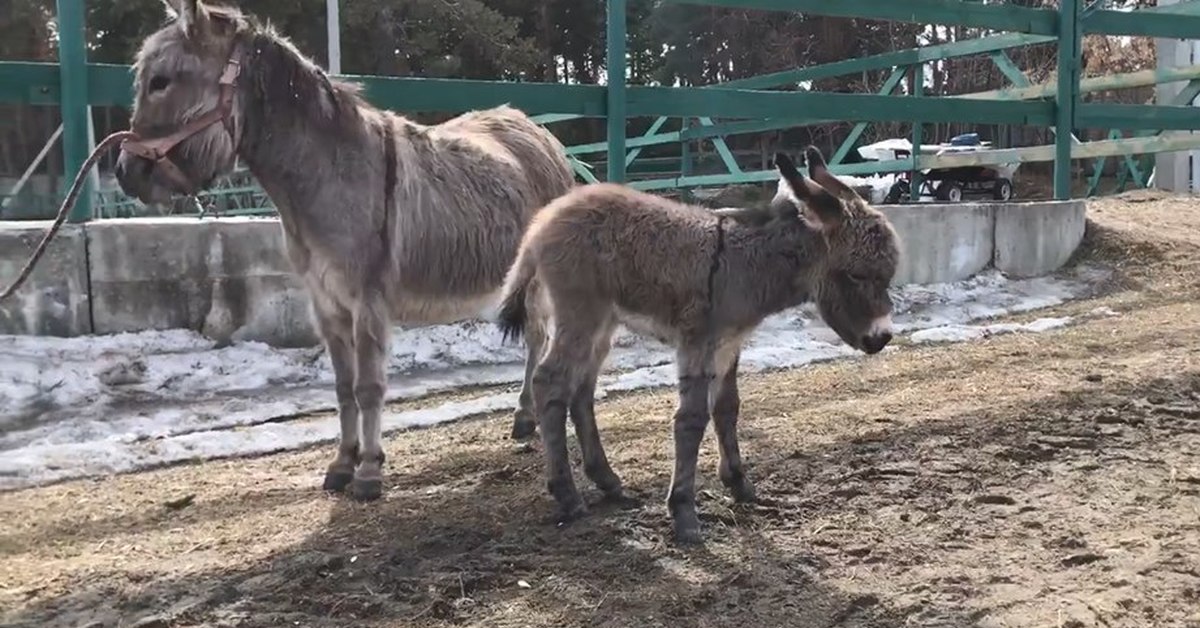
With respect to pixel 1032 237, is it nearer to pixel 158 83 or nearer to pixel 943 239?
pixel 943 239

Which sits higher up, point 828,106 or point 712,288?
point 828,106

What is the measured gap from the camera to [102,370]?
5.96 meters

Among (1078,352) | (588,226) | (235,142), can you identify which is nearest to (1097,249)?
(1078,352)

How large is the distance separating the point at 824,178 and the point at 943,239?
6018 mm

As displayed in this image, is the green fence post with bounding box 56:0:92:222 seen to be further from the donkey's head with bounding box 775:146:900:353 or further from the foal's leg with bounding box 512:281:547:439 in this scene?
the donkey's head with bounding box 775:146:900:353

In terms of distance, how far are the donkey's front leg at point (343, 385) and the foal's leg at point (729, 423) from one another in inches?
64.5

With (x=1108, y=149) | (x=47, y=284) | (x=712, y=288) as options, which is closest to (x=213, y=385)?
(x=47, y=284)

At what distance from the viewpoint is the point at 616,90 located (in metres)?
8.26

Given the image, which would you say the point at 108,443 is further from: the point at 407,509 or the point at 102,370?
the point at 407,509

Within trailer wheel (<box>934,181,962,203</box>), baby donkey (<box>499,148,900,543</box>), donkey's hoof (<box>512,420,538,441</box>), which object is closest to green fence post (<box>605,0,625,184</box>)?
donkey's hoof (<box>512,420,538,441</box>)

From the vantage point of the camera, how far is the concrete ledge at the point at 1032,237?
1007 cm

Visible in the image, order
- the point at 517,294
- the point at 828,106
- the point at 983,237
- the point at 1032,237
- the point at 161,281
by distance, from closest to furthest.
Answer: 1. the point at 517,294
2. the point at 161,281
3. the point at 828,106
4. the point at 983,237
5. the point at 1032,237

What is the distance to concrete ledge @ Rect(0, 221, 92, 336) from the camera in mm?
6074

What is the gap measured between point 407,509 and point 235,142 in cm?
173
